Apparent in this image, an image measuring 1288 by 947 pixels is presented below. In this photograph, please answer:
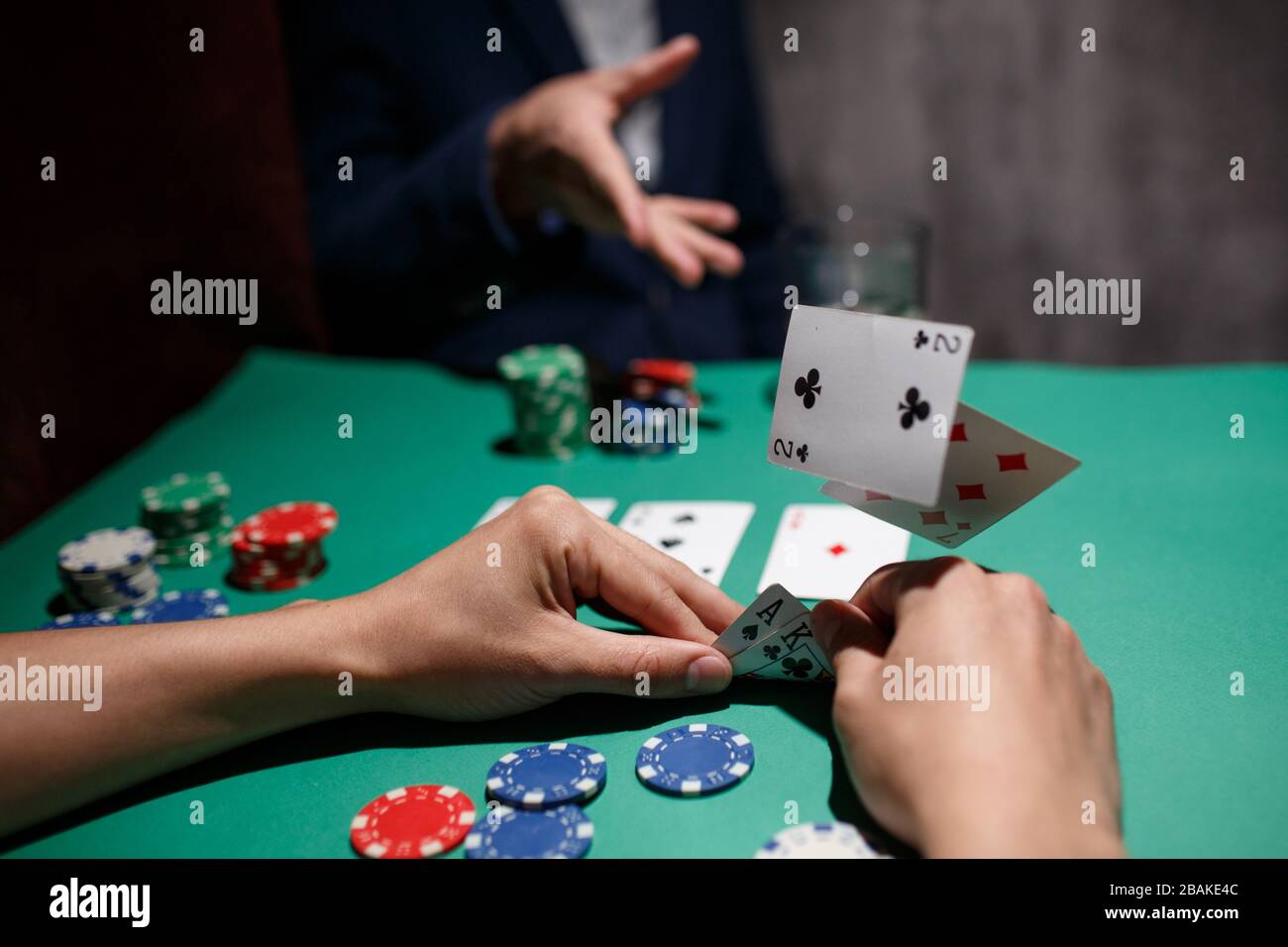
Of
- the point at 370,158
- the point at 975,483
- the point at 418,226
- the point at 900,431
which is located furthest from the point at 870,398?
the point at 370,158

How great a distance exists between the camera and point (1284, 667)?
3.64 feet

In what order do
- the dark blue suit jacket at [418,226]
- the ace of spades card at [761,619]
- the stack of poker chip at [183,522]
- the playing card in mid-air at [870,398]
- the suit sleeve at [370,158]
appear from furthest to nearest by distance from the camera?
the dark blue suit jacket at [418,226], the suit sleeve at [370,158], the stack of poker chip at [183,522], the ace of spades card at [761,619], the playing card in mid-air at [870,398]

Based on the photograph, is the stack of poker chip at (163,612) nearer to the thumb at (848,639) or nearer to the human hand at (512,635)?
the human hand at (512,635)

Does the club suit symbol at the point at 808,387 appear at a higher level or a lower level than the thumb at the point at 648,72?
lower

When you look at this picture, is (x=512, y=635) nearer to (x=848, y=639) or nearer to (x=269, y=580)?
(x=848, y=639)

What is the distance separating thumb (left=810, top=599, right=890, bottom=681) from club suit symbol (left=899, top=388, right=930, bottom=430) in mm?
216

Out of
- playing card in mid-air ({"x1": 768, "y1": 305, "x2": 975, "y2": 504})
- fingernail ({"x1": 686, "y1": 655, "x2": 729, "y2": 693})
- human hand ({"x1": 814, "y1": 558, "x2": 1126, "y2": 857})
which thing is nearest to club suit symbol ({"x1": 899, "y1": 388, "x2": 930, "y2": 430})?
playing card in mid-air ({"x1": 768, "y1": 305, "x2": 975, "y2": 504})

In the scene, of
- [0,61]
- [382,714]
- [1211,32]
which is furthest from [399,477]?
[1211,32]

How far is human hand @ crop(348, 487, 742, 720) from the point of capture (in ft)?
3.54

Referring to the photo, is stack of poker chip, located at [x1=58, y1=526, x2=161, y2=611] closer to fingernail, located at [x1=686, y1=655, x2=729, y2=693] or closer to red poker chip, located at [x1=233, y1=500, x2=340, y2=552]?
red poker chip, located at [x1=233, y1=500, x2=340, y2=552]

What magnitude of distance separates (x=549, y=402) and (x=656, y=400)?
0.21 meters

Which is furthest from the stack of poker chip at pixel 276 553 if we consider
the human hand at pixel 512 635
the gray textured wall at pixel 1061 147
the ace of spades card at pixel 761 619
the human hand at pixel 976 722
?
the gray textured wall at pixel 1061 147

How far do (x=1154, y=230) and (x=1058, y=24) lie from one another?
0.63 metres

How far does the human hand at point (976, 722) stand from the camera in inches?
31.7
